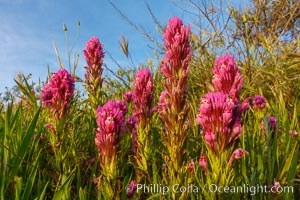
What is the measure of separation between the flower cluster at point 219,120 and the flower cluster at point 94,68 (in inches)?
97.3

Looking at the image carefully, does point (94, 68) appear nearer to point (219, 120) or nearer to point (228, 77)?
point (228, 77)

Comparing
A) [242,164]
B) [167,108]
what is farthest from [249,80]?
[167,108]

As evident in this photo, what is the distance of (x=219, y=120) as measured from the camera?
70.4 inches

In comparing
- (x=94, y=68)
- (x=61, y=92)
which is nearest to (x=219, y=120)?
(x=61, y=92)

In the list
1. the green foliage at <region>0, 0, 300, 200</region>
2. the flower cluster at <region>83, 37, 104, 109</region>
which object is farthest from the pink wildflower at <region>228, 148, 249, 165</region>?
the flower cluster at <region>83, 37, 104, 109</region>

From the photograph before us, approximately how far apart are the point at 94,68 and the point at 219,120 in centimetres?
282

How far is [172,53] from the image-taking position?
2281 millimetres

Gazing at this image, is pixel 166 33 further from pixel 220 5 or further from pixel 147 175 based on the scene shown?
pixel 220 5

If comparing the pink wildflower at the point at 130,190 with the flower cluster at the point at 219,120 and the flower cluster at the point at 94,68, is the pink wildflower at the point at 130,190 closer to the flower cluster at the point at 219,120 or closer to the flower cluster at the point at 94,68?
the flower cluster at the point at 219,120

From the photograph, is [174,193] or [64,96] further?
[64,96]

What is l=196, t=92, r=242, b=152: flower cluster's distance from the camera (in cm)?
177

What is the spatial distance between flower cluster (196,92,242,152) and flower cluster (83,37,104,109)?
2472 mm

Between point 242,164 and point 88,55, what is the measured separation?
268 cm

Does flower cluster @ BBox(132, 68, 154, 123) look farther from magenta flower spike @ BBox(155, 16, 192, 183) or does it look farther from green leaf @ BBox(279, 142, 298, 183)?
green leaf @ BBox(279, 142, 298, 183)
